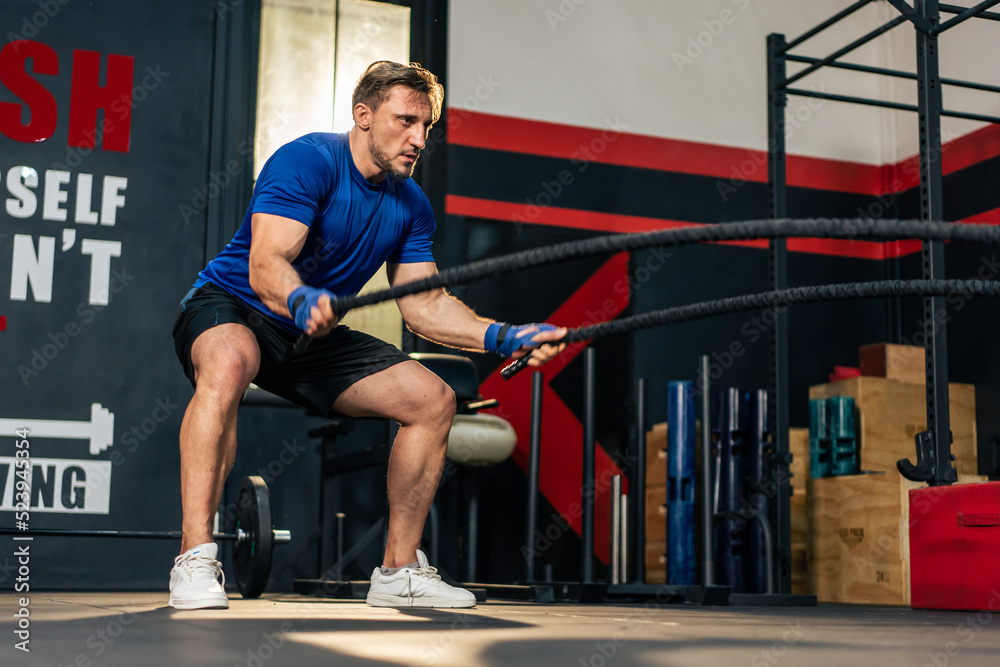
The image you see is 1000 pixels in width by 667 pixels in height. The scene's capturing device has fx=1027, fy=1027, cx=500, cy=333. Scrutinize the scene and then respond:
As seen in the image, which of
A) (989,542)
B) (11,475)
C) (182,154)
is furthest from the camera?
(182,154)

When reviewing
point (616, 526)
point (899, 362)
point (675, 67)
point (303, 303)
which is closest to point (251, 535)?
point (303, 303)

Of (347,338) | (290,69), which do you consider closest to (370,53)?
(290,69)

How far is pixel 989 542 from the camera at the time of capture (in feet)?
9.55

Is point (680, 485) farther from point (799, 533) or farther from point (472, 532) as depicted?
point (472, 532)

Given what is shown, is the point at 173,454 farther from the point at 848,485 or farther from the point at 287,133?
the point at 848,485

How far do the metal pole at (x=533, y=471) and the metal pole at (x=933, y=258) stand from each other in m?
1.45

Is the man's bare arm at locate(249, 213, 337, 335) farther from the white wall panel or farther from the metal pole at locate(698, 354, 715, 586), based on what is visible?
the white wall panel

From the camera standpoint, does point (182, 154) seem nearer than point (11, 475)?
No

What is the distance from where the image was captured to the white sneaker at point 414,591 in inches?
94.0

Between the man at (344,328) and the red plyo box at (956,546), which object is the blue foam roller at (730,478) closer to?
the red plyo box at (956,546)

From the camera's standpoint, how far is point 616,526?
423cm

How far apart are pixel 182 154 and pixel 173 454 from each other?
1342 mm

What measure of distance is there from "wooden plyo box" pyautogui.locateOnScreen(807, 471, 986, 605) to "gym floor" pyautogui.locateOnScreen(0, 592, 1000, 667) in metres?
2.12

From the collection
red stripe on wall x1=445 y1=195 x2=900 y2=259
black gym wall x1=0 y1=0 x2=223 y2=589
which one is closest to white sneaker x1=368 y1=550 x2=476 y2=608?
black gym wall x1=0 y1=0 x2=223 y2=589
